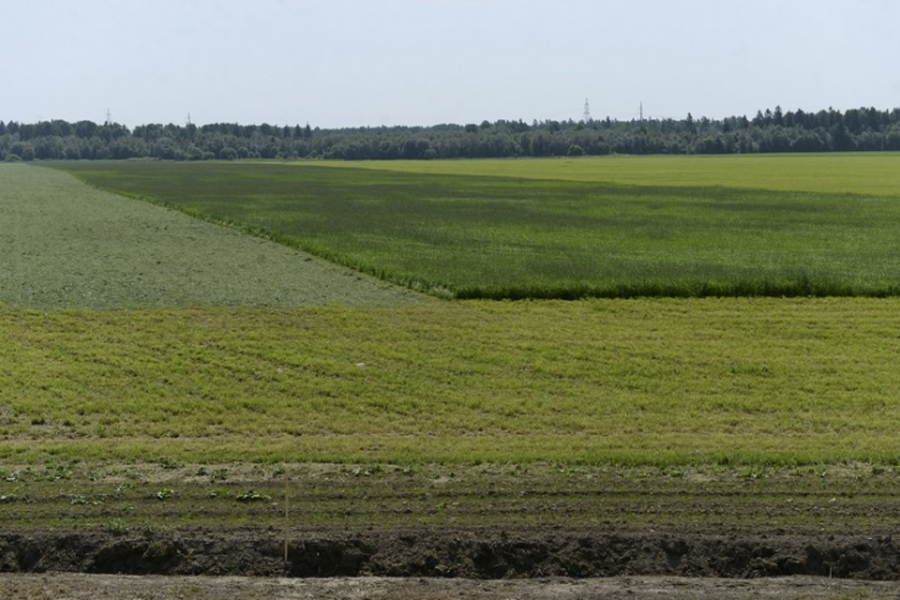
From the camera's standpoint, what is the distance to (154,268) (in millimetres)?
39125

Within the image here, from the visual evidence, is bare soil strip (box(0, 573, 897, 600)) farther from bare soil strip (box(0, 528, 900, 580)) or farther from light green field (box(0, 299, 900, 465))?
light green field (box(0, 299, 900, 465))

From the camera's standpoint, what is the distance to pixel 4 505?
14.1 meters

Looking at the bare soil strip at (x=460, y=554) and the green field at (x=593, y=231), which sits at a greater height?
the green field at (x=593, y=231)

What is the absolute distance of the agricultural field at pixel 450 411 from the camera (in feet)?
41.7

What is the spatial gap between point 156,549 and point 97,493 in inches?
91.1

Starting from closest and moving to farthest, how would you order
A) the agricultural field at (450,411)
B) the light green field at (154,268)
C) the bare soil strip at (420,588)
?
the bare soil strip at (420,588), the agricultural field at (450,411), the light green field at (154,268)

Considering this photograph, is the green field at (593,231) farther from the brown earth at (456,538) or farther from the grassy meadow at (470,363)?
the brown earth at (456,538)

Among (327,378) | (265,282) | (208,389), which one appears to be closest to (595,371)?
(327,378)

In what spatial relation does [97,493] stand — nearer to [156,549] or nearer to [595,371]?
[156,549]

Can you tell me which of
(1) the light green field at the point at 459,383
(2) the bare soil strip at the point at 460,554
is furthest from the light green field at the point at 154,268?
(2) the bare soil strip at the point at 460,554

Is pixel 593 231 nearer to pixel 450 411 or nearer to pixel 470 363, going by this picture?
pixel 470 363

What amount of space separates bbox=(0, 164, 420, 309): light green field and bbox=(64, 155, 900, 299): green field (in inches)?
75.2

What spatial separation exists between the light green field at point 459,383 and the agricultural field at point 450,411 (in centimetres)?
10

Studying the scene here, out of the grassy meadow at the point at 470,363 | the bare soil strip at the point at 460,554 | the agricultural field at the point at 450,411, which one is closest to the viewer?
the bare soil strip at the point at 460,554
